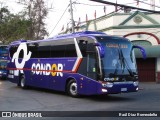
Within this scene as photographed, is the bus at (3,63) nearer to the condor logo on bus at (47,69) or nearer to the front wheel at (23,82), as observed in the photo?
the front wheel at (23,82)

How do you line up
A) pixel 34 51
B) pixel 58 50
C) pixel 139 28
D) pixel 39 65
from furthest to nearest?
pixel 139 28 → pixel 34 51 → pixel 39 65 → pixel 58 50

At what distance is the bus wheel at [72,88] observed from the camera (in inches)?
707

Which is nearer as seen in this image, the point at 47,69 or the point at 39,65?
the point at 47,69

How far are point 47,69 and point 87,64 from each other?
13.7ft

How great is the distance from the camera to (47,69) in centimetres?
2047

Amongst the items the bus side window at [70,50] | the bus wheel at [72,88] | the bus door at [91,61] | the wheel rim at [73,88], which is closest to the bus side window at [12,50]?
the bus side window at [70,50]

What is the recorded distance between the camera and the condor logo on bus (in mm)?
19281

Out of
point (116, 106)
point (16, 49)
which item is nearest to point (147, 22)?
point (16, 49)

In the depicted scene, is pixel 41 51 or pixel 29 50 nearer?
pixel 41 51

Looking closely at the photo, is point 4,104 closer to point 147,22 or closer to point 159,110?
point 159,110

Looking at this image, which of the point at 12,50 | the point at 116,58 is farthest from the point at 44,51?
the point at 116,58

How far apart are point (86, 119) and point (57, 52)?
897cm

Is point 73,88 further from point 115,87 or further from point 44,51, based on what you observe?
point 44,51

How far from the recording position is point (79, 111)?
13.1 m
